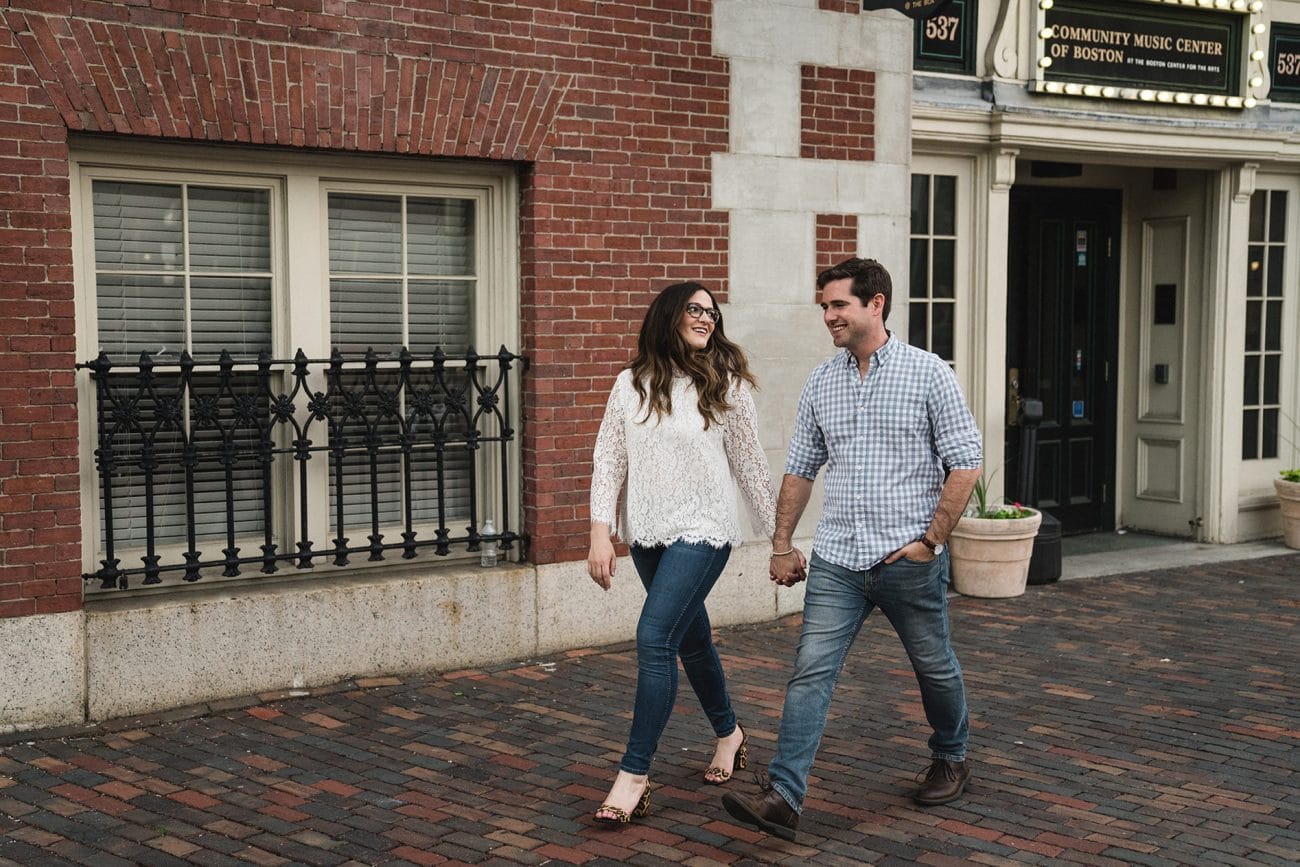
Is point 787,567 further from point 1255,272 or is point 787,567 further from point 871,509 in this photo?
point 1255,272

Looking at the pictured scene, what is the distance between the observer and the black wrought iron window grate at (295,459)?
6.87 meters

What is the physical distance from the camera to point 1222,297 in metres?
11.2

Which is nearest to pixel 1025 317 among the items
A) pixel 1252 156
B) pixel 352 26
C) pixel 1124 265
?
pixel 1124 265

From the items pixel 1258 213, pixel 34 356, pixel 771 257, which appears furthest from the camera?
pixel 1258 213

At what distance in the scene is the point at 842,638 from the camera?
204 inches

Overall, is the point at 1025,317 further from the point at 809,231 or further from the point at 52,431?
the point at 52,431

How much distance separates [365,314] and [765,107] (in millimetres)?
2570

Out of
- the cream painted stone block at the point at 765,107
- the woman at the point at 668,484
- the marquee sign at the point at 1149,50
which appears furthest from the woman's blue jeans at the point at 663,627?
the marquee sign at the point at 1149,50

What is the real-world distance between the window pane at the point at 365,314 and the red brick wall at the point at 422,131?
0.69m

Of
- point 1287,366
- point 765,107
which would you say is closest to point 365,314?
point 765,107

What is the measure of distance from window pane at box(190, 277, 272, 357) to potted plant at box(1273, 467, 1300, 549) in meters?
7.81

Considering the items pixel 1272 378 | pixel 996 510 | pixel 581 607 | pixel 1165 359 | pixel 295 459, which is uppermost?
pixel 1165 359

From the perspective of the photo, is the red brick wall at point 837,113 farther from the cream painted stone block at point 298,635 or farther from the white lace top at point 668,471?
the white lace top at point 668,471

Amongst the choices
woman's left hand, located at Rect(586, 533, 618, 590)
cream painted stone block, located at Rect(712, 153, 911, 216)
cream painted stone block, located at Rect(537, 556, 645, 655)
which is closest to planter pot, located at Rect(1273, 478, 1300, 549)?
cream painted stone block, located at Rect(712, 153, 911, 216)
